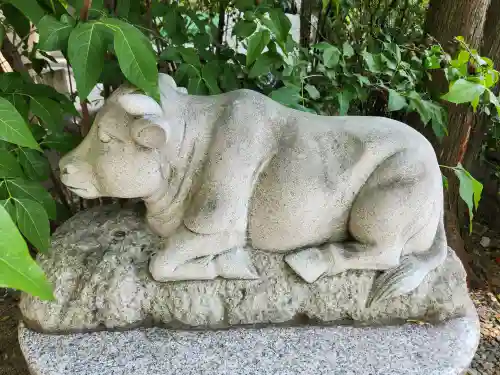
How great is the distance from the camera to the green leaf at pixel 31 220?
1.02 metres

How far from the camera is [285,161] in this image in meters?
1.07

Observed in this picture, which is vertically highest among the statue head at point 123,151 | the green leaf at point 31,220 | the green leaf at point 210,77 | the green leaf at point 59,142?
the green leaf at point 210,77

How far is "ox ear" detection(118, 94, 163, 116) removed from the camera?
0.96 metres

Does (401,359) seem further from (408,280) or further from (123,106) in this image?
(123,106)

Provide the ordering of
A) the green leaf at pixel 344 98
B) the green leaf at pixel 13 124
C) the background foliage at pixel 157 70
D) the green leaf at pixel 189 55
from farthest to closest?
the green leaf at pixel 344 98, the green leaf at pixel 189 55, the background foliage at pixel 157 70, the green leaf at pixel 13 124

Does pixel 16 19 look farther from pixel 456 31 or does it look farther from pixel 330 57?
pixel 456 31

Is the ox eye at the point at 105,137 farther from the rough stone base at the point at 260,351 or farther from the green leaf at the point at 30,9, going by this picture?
the rough stone base at the point at 260,351

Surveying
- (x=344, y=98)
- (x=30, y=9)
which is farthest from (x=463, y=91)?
(x=30, y=9)

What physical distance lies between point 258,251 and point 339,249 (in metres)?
0.18

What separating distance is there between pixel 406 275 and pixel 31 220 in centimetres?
78

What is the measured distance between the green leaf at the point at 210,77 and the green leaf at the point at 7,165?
472 millimetres

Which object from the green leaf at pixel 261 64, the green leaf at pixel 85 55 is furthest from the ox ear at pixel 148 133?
the green leaf at pixel 261 64

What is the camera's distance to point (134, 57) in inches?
35.6

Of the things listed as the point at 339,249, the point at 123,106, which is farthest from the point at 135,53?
the point at 339,249
